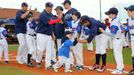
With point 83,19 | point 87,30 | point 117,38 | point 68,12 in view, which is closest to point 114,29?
point 117,38

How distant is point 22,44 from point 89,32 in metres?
3.43

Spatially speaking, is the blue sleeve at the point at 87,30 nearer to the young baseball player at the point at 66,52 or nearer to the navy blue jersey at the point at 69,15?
the young baseball player at the point at 66,52

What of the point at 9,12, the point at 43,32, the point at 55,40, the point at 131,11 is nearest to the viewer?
the point at 131,11

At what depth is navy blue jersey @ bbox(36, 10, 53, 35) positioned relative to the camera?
37.7ft

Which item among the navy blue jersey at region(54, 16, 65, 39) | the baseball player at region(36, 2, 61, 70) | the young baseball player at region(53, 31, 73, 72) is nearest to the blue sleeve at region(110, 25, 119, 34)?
the young baseball player at region(53, 31, 73, 72)

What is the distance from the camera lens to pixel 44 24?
38.5 feet

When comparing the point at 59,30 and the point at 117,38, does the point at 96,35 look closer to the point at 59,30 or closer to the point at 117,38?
the point at 117,38

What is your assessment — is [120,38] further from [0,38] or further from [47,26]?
[0,38]

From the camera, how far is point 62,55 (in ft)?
35.8

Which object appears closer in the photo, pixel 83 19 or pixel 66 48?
pixel 83 19

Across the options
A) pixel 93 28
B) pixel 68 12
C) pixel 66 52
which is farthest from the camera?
pixel 68 12

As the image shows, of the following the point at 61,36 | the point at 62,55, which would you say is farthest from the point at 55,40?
the point at 62,55

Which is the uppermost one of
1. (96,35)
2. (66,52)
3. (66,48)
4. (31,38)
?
(96,35)

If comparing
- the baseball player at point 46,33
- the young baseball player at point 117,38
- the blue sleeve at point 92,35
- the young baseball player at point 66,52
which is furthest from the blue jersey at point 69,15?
the young baseball player at point 117,38
